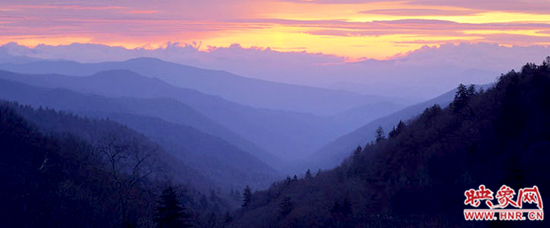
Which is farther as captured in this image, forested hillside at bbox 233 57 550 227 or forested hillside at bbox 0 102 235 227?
forested hillside at bbox 0 102 235 227

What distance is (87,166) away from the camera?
3420 inches

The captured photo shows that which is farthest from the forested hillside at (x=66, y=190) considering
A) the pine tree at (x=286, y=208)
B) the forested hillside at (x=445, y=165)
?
the forested hillside at (x=445, y=165)

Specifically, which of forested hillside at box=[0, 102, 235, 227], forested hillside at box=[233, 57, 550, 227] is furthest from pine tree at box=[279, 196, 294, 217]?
forested hillside at box=[0, 102, 235, 227]

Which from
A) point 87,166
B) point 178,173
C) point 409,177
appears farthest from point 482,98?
point 178,173

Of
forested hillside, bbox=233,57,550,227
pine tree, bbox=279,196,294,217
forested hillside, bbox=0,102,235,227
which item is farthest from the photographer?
pine tree, bbox=279,196,294,217

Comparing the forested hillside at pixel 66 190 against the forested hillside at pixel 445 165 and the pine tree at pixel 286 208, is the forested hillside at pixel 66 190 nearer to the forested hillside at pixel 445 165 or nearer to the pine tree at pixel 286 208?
the pine tree at pixel 286 208

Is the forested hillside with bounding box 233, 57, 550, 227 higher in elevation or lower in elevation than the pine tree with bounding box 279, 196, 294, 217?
higher

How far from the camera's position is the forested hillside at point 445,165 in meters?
45.6

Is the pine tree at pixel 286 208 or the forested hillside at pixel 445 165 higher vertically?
the forested hillside at pixel 445 165

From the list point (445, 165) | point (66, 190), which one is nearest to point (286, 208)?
point (445, 165)

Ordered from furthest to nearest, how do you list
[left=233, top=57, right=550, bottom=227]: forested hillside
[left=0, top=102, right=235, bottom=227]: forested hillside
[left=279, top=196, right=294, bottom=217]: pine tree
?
[left=279, top=196, right=294, bottom=217]: pine tree < [left=0, top=102, right=235, bottom=227]: forested hillside < [left=233, top=57, right=550, bottom=227]: forested hillside

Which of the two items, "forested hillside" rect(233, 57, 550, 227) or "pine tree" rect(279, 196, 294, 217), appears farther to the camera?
"pine tree" rect(279, 196, 294, 217)

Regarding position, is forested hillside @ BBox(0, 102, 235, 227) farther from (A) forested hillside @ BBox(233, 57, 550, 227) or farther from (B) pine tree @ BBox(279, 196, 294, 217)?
(A) forested hillside @ BBox(233, 57, 550, 227)

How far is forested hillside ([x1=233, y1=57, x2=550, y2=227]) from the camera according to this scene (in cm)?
4556
